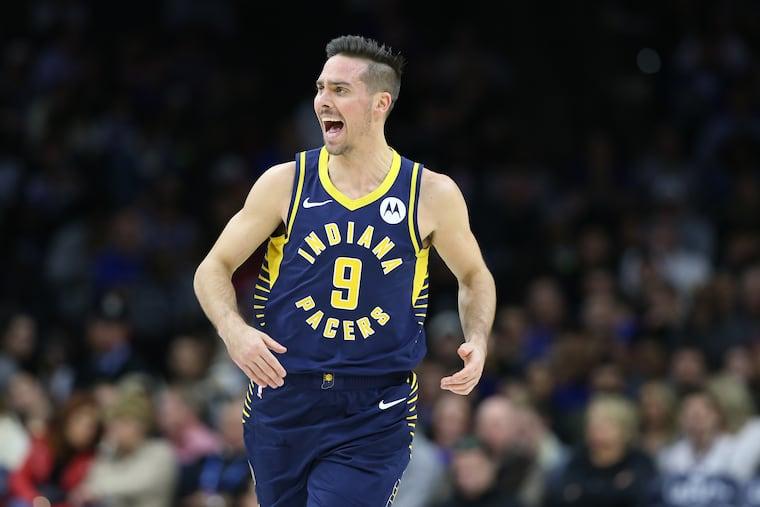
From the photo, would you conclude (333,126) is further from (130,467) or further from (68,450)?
(68,450)

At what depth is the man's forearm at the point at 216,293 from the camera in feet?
19.9

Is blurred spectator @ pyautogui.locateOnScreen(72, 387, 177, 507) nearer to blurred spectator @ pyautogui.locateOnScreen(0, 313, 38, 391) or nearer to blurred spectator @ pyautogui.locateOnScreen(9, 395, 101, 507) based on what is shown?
blurred spectator @ pyautogui.locateOnScreen(9, 395, 101, 507)

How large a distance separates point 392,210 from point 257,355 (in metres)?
0.97

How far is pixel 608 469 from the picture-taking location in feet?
35.7

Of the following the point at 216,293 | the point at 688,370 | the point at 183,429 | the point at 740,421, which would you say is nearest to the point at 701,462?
the point at 740,421

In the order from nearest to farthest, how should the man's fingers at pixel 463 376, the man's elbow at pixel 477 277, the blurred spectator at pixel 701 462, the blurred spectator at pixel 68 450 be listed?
1. the man's fingers at pixel 463 376
2. the man's elbow at pixel 477 277
3. the blurred spectator at pixel 701 462
4. the blurred spectator at pixel 68 450

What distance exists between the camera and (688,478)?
1081 cm

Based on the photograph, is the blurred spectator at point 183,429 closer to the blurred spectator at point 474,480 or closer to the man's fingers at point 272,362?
the blurred spectator at point 474,480

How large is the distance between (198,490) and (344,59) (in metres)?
6.01

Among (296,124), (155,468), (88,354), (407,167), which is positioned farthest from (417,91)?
(407,167)

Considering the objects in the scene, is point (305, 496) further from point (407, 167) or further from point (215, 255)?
point (407, 167)

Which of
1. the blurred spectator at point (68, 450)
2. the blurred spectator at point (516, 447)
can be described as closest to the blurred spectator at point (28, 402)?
the blurred spectator at point (68, 450)

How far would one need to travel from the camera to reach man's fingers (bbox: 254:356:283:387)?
578 cm

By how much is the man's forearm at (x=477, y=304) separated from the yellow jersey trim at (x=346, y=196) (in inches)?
24.7
